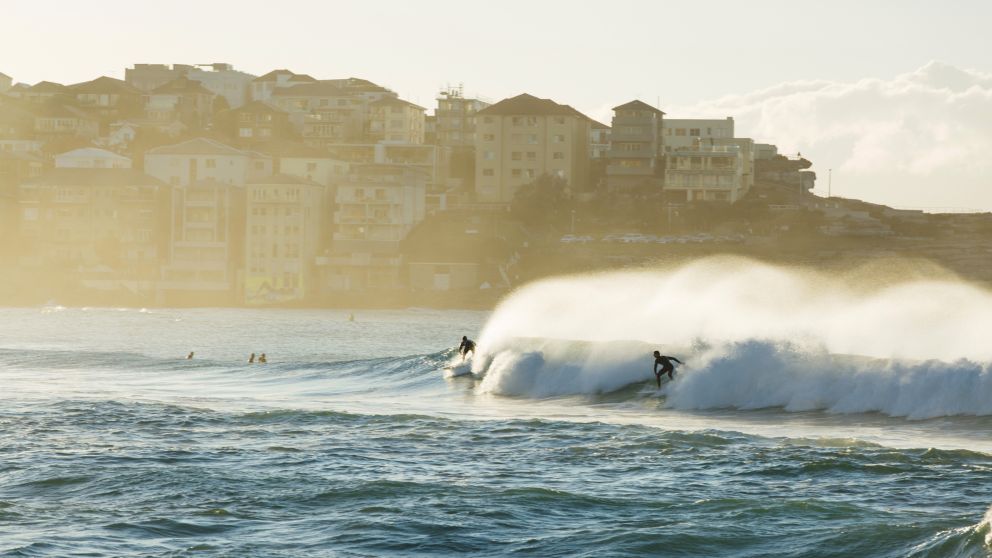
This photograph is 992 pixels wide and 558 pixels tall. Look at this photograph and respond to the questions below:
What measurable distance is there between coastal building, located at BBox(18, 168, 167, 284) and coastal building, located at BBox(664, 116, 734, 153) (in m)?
53.8

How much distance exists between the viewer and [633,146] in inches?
5965

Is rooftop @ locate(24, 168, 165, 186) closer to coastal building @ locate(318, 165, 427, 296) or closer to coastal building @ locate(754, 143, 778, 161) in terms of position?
coastal building @ locate(318, 165, 427, 296)

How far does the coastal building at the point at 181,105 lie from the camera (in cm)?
17288

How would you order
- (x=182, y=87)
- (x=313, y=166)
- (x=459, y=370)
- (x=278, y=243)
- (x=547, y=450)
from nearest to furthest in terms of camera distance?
(x=547, y=450), (x=459, y=370), (x=278, y=243), (x=313, y=166), (x=182, y=87)

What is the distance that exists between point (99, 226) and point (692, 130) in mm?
63069

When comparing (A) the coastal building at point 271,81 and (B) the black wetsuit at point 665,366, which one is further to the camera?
(A) the coastal building at point 271,81

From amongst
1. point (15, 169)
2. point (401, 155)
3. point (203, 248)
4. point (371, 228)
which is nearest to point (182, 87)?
point (15, 169)

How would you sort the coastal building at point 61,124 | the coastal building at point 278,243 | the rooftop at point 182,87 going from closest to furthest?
1. the coastal building at point 278,243
2. the coastal building at point 61,124
3. the rooftop at point 182,87

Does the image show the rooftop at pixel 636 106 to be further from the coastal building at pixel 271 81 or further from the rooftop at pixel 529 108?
the coastal building at pixel 271 81

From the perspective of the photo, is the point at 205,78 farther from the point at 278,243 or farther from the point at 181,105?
the point at 278,243

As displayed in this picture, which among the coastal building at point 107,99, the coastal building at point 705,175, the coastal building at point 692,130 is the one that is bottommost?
the coastal building at point 705,175

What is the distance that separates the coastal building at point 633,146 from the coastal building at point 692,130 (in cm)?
705

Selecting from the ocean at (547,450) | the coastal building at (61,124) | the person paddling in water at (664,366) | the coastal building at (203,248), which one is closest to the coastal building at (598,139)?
the coastal building at (203,248)

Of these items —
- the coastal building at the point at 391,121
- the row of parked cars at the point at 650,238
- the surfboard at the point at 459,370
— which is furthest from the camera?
the coastal building at the point at 391,121
